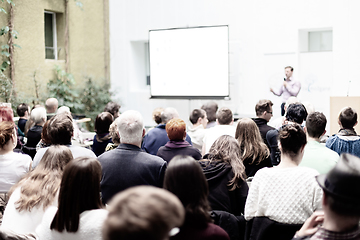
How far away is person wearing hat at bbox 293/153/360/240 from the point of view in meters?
1.48

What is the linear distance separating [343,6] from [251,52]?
2104 millimetres

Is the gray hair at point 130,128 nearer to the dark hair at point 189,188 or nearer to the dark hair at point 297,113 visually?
the dark hair at point 189,188

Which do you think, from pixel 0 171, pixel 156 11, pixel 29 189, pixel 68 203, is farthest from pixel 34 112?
pixel 156 11

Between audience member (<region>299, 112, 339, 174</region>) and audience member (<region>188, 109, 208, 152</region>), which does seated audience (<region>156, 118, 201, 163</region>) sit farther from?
audience member (<region>188, 109, 208, 152</region>)

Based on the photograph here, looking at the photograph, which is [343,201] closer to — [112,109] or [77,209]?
[77,209]

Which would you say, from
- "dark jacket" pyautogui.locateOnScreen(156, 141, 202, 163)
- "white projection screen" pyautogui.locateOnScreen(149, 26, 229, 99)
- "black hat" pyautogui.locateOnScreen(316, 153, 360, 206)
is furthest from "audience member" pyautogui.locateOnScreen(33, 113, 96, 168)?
"white projection screen" pyautogui.locateOnScreen(149, 26, 229, 99)

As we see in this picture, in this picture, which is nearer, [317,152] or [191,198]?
[191,198]

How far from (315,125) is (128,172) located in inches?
60.1

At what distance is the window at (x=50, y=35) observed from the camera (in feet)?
33.8

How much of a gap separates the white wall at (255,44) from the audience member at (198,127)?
3.88m

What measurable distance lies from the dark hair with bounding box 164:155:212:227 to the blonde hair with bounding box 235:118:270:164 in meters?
1.92

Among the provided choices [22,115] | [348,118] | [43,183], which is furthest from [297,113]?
[22,115]

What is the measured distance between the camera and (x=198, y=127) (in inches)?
219

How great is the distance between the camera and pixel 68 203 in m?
1.97
